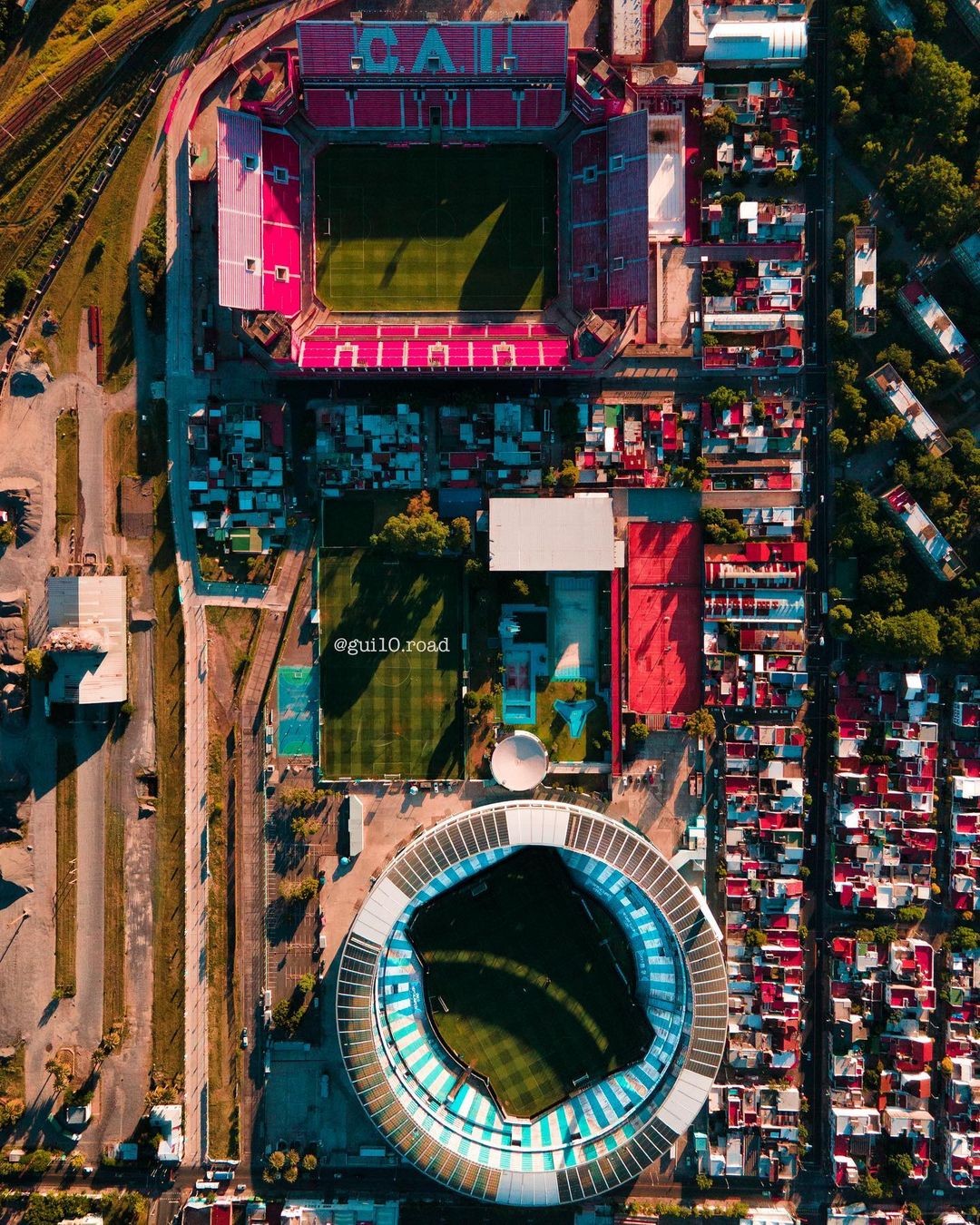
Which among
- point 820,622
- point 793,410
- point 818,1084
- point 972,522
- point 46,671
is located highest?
point 793,410

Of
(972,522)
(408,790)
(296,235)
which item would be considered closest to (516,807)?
(408,790)

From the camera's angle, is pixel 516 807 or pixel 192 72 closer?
pixel 516 807

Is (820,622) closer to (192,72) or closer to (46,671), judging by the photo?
(46,671)

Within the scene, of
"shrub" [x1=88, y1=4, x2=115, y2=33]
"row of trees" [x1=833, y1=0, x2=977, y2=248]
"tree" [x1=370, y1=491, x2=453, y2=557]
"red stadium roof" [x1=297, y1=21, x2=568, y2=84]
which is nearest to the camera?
"red stadium roof" [x1=297, y1=21, x2=568, y2=84]

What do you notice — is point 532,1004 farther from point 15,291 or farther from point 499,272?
point 15,291

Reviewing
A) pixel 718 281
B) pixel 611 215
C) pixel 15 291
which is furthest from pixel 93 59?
pixel 718 281

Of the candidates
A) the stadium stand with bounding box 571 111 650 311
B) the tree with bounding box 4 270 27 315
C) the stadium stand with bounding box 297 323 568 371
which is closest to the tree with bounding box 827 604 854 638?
the stadium stand with bounding box 571 111 650 311
